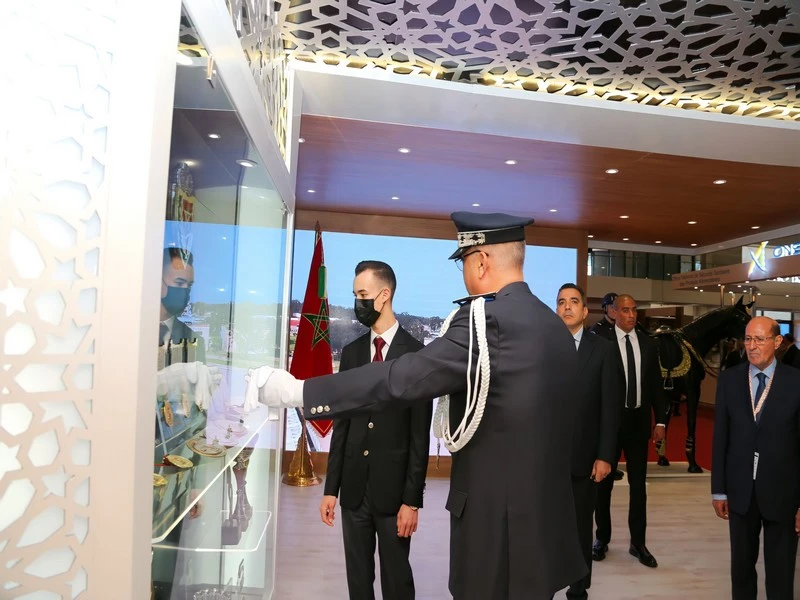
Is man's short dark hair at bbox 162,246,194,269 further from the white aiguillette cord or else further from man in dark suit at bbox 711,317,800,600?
man in dark suit at bbox 711,317,800,600

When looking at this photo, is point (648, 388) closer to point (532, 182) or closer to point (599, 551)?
point (599, 551)

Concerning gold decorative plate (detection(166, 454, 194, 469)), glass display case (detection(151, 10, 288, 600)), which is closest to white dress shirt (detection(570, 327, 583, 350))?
glass display case (detection(151, 10, 288, 600))

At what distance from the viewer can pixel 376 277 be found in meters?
2.40

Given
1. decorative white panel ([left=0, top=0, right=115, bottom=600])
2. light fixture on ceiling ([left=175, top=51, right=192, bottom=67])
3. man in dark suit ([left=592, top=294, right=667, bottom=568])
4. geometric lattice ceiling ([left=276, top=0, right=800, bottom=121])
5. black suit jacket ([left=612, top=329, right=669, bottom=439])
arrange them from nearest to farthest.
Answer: decorative white panel ([left=0, top=0, right=115, bottom=600]) → light fixture on ceiling ([left=175, top=51, right=192, bottom=67]) → geometric lattice ceiling ([left=276, top=0, right=800, bottom=121]) → man in dark suit ([left=592, top=294, right=667, bottom=568]) → black suit jacket ([left=612, top=329, right=669, bottom=439])

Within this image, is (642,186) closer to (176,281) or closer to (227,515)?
(227,515)

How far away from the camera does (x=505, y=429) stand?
1532 mm

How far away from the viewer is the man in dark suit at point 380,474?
7.38ft

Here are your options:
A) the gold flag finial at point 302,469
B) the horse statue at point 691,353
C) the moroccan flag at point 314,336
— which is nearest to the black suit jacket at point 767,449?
the horse statue at point 691,353

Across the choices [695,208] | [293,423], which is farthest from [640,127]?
[293,423]

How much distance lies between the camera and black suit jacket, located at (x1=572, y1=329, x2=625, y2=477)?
3.20 metres

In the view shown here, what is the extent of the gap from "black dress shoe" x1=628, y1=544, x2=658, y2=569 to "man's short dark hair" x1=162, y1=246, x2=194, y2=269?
12.0 feet

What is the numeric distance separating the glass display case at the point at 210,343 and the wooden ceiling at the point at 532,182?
5.93 feet

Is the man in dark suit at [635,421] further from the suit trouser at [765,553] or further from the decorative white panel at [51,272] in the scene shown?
the decorative white panel at [51,272]

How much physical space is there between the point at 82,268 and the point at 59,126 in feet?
0.77
